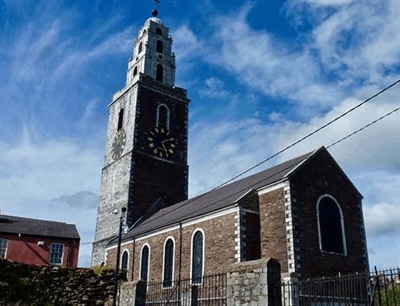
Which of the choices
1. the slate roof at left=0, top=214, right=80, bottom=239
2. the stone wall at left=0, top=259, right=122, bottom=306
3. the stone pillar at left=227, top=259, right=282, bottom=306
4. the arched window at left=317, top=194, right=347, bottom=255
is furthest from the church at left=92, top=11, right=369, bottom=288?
the stone wall at left=0, top=259, right=122, bottom=306

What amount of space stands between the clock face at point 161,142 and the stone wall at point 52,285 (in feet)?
65.7

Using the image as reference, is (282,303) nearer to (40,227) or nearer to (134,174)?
(134,174)

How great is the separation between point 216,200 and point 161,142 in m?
13.2

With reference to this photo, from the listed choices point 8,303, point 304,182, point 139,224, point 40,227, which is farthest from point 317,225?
point 40,227

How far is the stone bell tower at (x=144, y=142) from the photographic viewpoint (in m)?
36.4

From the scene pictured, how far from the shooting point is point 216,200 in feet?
88.3

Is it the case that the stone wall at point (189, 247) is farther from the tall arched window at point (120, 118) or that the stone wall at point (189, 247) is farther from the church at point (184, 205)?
the tall arched window at point (120, 118)

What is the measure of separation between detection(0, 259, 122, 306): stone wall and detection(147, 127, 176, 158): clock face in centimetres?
2002

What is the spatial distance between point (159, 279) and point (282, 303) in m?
17.7

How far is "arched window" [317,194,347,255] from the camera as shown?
22.3 meters

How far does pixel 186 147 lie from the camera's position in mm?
40156

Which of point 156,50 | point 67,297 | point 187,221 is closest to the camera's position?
point 67,297

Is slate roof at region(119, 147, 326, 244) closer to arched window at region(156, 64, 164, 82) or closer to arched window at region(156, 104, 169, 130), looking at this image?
arched window at region(156, 104, 169, 130)

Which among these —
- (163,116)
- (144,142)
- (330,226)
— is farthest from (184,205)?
(330,226)
